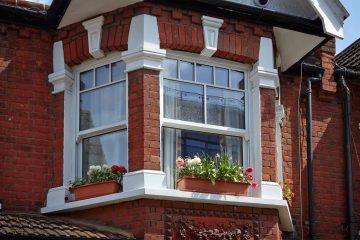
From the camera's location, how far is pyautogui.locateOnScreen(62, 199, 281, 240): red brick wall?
33.7ft

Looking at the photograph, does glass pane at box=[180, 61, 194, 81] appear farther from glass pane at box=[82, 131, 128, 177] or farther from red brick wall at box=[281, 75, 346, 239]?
red brick wall at box=[281, 75, 346, 239]

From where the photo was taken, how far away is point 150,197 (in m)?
10.2

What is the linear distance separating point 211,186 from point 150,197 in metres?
0.89

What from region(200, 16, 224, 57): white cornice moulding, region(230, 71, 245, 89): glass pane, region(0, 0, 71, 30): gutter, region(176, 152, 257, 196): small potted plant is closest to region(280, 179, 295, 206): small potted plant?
region(176, 152, 257, 196): small potted plant

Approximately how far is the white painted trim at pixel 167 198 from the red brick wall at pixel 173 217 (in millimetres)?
87

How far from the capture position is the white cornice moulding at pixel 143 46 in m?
10.9

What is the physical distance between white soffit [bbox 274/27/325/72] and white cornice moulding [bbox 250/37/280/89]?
1.23ft

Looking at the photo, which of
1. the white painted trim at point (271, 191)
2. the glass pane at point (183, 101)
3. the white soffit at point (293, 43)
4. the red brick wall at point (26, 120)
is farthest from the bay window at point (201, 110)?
the red brick wall at point (26, 120)

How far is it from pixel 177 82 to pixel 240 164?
1.41m

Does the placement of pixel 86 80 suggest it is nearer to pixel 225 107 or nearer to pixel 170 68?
pixel 170 68

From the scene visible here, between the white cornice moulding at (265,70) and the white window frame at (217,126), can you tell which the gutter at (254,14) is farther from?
the white window frame at (217,126)

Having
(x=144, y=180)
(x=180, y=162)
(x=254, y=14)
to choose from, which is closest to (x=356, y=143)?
(x=254, y=14)

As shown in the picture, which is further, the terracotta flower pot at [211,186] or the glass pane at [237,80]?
the glass pane at [237,80]

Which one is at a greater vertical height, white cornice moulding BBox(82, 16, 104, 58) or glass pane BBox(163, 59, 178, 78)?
white cornice moulding BBox(82, 16, 104, 58)
